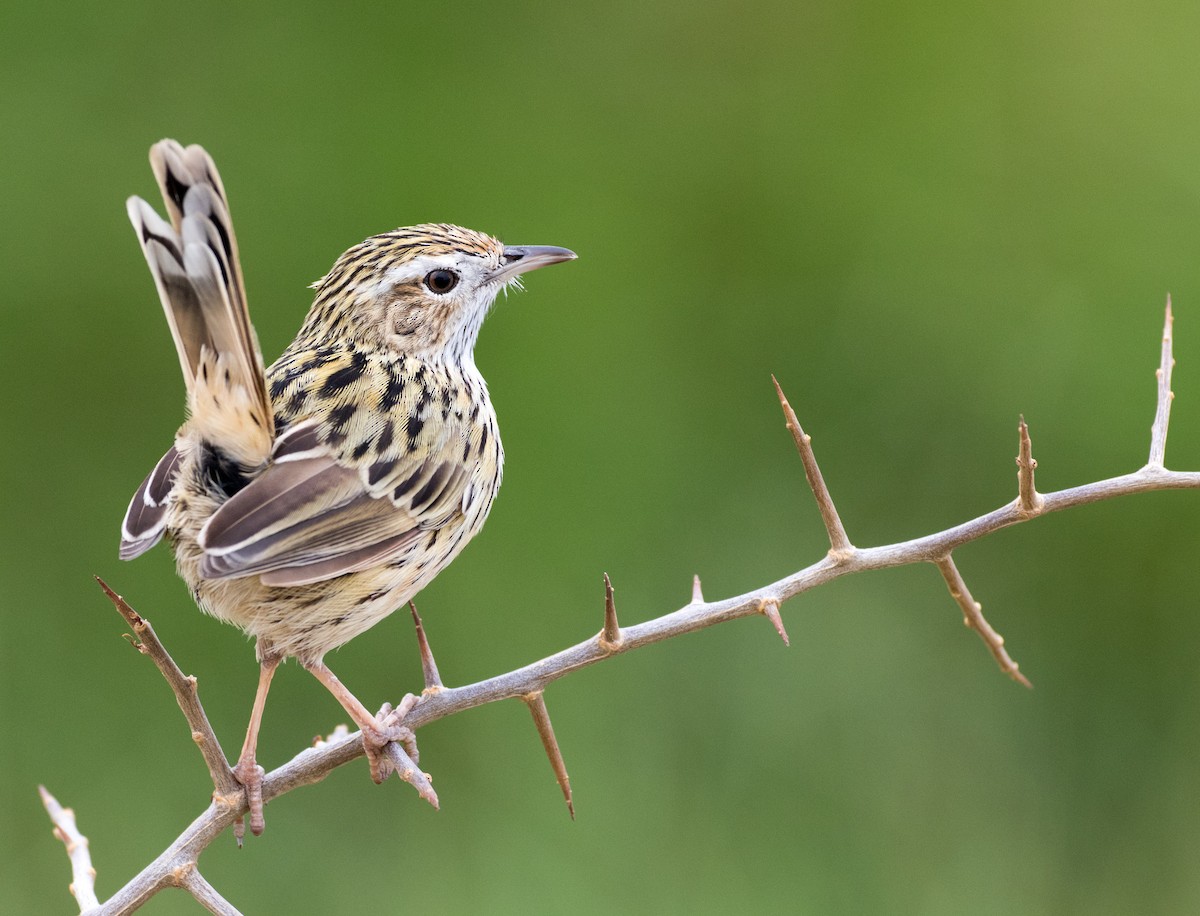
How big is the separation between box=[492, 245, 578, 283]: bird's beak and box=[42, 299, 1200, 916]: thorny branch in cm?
152

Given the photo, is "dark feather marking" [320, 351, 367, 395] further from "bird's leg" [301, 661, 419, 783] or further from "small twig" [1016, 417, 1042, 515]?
"small twig" [1016, 417, 1042, 515]

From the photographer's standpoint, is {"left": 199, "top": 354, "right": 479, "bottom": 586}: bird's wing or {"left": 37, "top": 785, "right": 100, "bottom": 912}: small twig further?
{"left": 199, "top": 354, "right": 479, "bottom": 586}: bird's wing

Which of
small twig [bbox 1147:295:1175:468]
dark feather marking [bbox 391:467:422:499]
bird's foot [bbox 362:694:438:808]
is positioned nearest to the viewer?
small twig [bbox 1147:295:1175:468]

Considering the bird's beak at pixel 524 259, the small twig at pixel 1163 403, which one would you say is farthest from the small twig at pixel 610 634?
the bird's beak at pixel 524 259

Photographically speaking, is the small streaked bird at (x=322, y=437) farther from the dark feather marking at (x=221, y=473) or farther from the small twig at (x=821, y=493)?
the small twig at (x=821, y=493)

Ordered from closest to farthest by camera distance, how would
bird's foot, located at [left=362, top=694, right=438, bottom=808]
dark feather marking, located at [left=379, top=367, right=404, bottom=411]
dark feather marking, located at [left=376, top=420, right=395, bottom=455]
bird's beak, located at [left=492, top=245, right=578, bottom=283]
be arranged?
1. bird's foot, located at [left=362, top=694, right=438, bottom=808]
2. dark feather marking, located at [left=376, top=420, right=395, bottom=455]
3. dark feather marking, located at [left=379, top=367, right=404, bottom=411]
4. bird's beak, located at [left=492, top=245, right=578, bottom=283]

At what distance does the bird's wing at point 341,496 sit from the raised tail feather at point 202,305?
0.17 metres

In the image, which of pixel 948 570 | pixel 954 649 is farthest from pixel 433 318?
pixel 954 649

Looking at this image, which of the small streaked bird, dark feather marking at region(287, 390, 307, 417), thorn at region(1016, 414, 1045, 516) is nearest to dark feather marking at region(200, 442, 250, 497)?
the small streaked bird

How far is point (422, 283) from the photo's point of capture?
4.52 metres

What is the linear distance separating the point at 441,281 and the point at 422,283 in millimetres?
62

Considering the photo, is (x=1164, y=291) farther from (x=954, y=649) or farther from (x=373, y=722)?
(x=373, y=722)

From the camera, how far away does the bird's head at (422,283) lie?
4508mm

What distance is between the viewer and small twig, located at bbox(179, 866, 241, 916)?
3.20 meters
